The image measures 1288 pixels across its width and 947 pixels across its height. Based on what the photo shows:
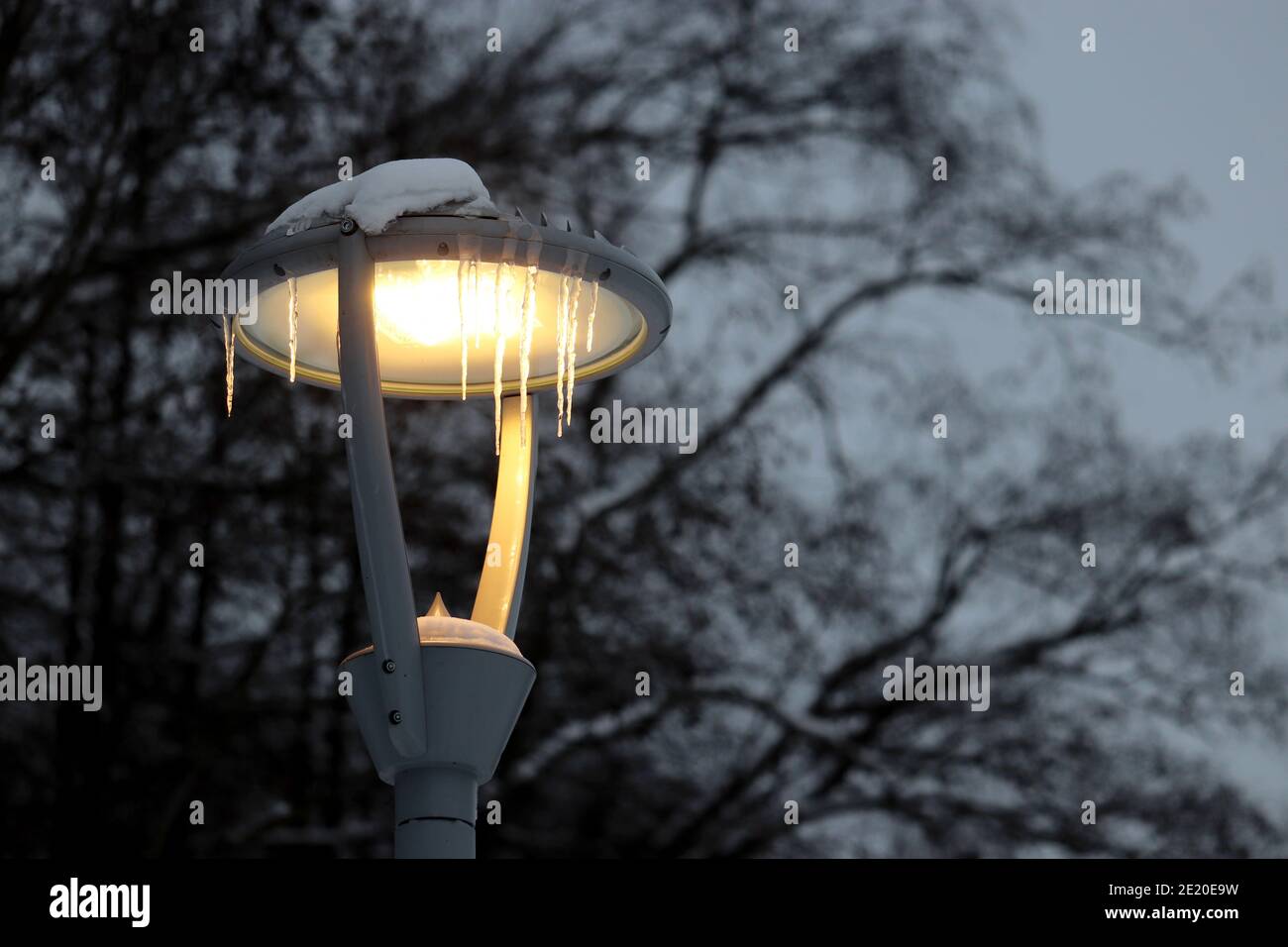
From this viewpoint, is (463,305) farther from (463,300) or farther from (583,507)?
(583,507)

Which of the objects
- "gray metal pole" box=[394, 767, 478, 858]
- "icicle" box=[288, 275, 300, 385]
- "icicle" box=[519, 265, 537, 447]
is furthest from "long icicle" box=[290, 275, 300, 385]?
"gray metal pole" box=[394, 767, 478, 858]

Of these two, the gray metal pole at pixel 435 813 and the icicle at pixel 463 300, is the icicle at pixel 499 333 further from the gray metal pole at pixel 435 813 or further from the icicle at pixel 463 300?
the gray metal pole at pixel 435 813

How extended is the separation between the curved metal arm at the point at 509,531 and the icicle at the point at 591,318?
259mm

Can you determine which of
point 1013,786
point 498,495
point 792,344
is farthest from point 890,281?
point 498,495

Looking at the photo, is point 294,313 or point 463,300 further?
point 294,313

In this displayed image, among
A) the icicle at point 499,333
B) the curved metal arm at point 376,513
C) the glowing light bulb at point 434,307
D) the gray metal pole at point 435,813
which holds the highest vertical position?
the glowing light bulb at point 434,307

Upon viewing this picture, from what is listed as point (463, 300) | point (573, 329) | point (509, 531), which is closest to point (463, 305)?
point (463, 300)

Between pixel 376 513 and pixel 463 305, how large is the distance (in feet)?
1.72

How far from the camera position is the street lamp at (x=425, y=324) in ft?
13.8

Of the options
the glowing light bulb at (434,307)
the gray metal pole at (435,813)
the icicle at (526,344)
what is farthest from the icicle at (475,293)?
the gray metal pole at (435,813)

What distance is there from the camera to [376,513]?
4258mm

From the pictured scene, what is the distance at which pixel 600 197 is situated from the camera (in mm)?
14461

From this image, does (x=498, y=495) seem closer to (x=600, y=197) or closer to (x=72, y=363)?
(x=72, y=363)

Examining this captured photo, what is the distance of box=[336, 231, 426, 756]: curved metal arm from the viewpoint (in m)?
4.17
